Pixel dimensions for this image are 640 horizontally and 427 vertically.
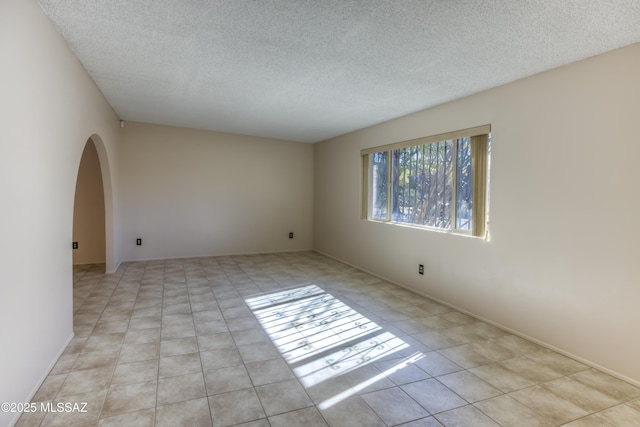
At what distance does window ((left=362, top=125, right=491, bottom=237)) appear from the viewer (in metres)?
3.57

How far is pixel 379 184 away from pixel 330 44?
312 cm

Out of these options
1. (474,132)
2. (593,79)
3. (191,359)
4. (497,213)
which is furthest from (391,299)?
(593,79)

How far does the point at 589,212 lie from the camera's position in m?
2.60

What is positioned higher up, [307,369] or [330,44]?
[330,44]

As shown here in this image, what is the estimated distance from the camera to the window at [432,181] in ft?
11.7

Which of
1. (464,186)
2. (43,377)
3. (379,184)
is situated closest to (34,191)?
(43,377)

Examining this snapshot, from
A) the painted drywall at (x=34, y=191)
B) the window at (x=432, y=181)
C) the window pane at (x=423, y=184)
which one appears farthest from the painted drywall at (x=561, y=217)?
the painted drywall at (x=34, y=191)

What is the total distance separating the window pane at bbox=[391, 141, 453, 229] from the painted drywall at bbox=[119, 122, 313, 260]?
2.81 m

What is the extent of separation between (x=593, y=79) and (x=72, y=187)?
4.35m

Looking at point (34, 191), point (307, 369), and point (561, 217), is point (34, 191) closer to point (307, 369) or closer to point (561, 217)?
point (307, 369)

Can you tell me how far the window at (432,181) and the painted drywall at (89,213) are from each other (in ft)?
15.0

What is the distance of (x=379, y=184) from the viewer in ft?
17.6

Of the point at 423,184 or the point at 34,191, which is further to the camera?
the point at 423,184

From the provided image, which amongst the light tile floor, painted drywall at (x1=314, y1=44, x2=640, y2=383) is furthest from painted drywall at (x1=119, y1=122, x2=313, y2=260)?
painted drywall at (x1=314, y1=44, x2=640, y2=383)
